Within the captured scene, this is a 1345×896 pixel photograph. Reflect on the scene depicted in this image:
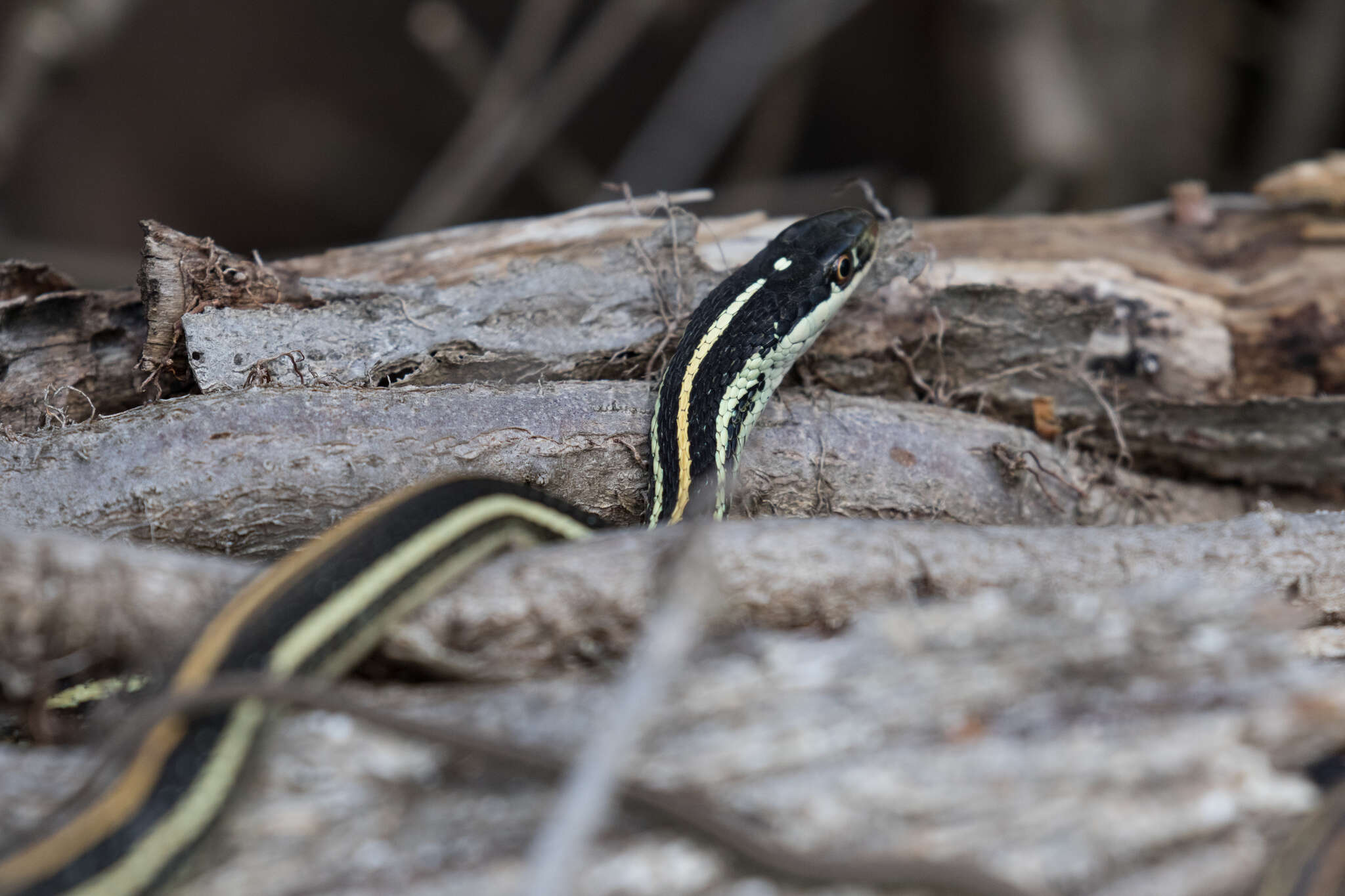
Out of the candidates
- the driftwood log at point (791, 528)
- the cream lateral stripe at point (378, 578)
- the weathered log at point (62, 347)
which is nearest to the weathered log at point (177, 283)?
the driftwood log at point (791, 528)

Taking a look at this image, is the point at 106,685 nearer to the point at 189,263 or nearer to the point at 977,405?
the point at 189,263

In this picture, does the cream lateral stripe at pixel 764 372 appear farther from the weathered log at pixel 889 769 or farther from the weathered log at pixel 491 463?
the weathered log at pixel 889 769

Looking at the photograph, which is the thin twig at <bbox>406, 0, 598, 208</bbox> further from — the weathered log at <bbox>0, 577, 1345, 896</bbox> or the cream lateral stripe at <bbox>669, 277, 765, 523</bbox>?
the weathered log at <bbox>0, 577, 1345, 896</bbox>

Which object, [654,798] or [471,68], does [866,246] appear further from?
[471,68]

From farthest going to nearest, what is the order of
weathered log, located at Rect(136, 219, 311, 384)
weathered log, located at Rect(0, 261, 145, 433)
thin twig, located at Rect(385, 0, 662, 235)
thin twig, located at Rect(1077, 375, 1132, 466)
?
thin twig, located at Rect(385, 0, 662, 235) < thin twig, located at Rect(1077, 375, 1132, 466) < weathered log, located at Rect(0, 261, 145, 433) < weathered log, located at Rect(136, 219, 311, 384)

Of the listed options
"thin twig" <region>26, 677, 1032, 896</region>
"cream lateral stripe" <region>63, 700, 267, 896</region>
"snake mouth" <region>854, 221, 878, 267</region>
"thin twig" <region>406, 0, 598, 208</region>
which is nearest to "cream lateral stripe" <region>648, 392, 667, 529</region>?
"snake mouth" <region>854, 221, 878, 267</region>
